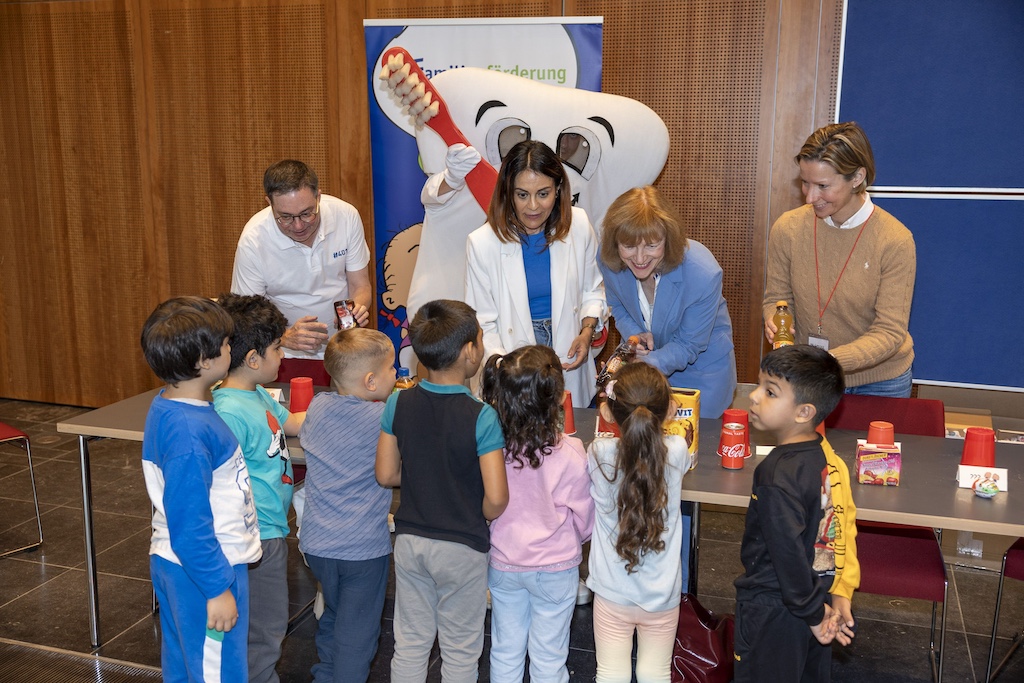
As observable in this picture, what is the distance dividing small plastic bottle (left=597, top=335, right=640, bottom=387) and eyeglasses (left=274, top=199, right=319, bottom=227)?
4.40 feet

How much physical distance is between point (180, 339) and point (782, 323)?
2003mm

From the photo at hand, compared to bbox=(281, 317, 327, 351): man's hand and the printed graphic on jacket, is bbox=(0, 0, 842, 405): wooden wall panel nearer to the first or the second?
bbox=(281, 317, 327, 351): man's hand

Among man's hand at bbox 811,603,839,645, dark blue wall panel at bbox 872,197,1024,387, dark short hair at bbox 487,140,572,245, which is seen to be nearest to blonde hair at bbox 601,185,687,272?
dark short hair at bbox 487,140,572,245

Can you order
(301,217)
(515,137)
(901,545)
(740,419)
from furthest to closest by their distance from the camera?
(515,137) < (301,217) < (901,545) < (740,419)

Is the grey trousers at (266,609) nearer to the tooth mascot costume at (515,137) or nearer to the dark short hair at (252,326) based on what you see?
the dark short hair at (252,326)

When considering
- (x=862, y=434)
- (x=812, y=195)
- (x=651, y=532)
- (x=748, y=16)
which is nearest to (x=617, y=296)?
(x=812, y=195)

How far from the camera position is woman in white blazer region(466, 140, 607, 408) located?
10.5 ft

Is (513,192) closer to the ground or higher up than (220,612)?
higher up

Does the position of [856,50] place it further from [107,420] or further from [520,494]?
[107,420]

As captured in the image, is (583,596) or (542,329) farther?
(583,596)

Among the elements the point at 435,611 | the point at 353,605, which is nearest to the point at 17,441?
the point at 353,605

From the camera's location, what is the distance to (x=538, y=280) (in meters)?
3.29

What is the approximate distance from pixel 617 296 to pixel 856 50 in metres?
2.17

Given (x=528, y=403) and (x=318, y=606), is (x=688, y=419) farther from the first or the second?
(x=318, y=606)
